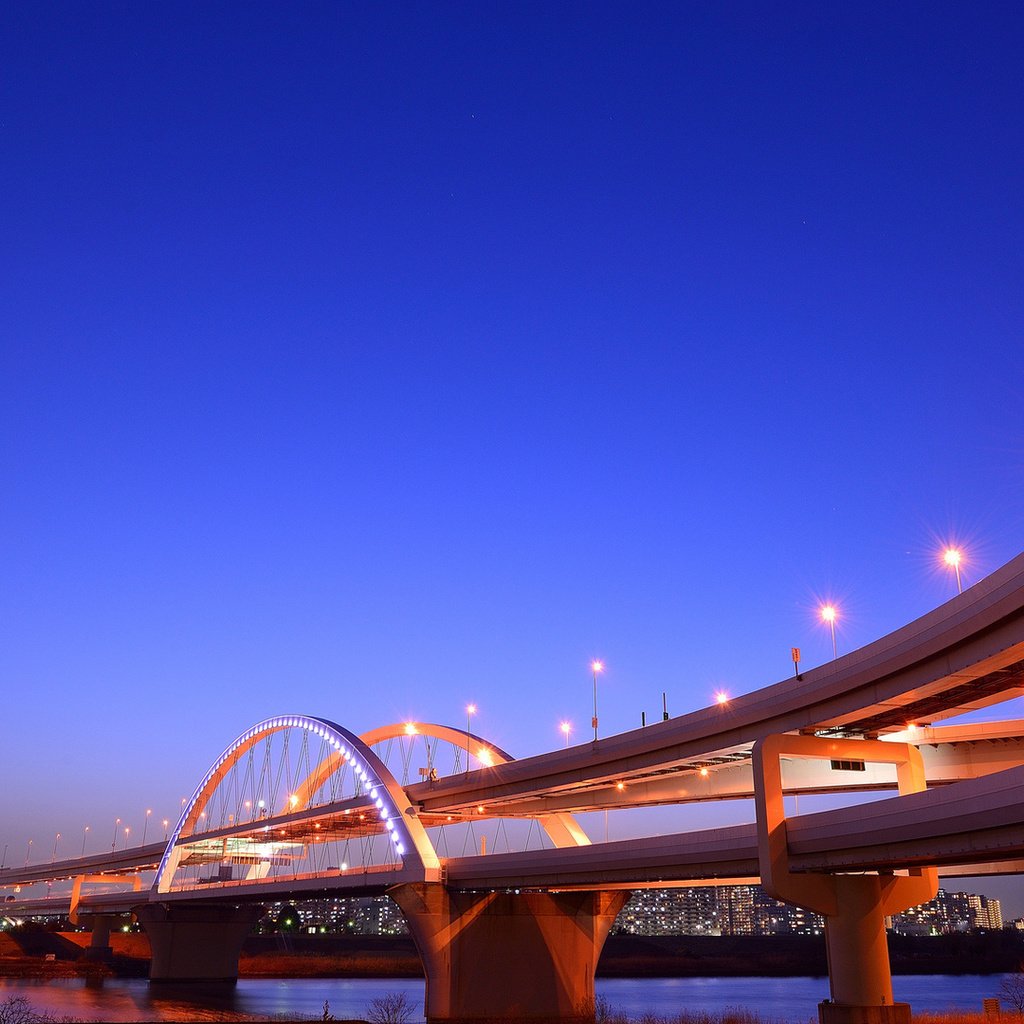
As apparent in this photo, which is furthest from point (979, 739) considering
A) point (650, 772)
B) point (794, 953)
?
point (794, 953)

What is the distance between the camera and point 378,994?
99.0m

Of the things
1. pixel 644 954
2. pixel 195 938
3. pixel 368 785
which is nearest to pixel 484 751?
pixel 368 785

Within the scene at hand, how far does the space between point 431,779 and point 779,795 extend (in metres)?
28.2

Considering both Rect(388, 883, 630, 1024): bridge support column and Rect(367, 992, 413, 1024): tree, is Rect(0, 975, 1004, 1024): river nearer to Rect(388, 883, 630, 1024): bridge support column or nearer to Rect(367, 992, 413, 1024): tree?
Rect(367, 992, 413, 1024): tree

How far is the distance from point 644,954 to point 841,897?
439 ft

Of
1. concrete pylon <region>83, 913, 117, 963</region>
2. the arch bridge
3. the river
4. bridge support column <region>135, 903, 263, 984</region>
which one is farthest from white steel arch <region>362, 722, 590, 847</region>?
concrete pylon <region>83, 913, 117, 963</region>

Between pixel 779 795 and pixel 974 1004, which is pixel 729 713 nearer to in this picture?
pixel 779 795

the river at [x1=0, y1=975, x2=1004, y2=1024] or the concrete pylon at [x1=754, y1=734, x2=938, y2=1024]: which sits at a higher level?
the concrete pylon at [x1=754, y1=734, x2=938, y2=1024]

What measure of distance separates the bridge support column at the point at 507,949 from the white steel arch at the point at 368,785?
2035 mm

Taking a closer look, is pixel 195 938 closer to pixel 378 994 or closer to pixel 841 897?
pixel 378 994

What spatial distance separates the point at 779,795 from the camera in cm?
3002

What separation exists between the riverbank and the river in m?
4.11

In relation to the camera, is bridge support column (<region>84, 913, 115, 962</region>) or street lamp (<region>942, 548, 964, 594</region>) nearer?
street lamp (<region>942, 548, 964, 594</region>)

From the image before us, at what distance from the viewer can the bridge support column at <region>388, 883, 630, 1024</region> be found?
150ft
